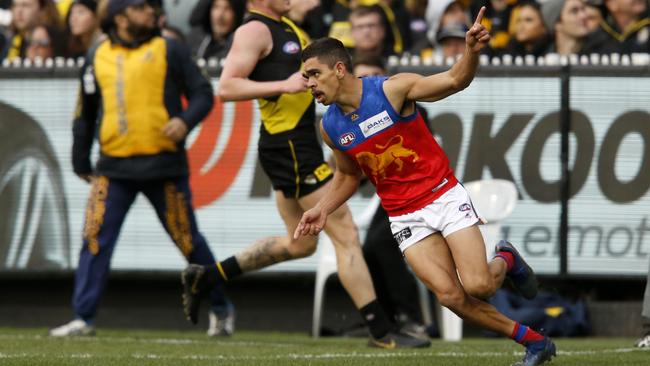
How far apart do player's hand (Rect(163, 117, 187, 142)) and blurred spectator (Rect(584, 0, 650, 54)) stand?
3.94 metres

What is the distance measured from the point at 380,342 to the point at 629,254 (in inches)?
133

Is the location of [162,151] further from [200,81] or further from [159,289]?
[159,289]

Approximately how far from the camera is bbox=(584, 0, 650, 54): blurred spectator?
1265cm

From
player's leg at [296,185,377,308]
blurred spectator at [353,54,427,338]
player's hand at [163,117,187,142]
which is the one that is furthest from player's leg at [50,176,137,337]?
blurred spectator at [353,54,427,338]

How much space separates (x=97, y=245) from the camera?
35.9 feet

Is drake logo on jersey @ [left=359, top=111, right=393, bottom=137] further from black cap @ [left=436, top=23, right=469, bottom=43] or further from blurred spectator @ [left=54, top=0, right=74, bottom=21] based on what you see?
blurred spectator @ [left=54, top=0, right=74, bottom=21]

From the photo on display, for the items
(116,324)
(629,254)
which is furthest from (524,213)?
(116,324)

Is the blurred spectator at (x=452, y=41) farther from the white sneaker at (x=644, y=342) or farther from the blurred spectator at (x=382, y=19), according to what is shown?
the white sneaker at (x=644, y=342)

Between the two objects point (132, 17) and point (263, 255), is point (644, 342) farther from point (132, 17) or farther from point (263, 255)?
point (132, 17)

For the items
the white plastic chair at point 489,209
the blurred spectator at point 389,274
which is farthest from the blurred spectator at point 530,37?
the blurred spectator at point 389,274

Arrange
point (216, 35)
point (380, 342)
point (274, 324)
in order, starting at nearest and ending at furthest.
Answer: point (380, 342)
point (274, 324)
point (216, 35)

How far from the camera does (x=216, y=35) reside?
14367mm

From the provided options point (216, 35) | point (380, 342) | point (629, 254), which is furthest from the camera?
point (216, 35)

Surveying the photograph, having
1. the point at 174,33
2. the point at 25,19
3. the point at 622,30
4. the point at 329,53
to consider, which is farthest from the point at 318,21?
the point at 329,53
